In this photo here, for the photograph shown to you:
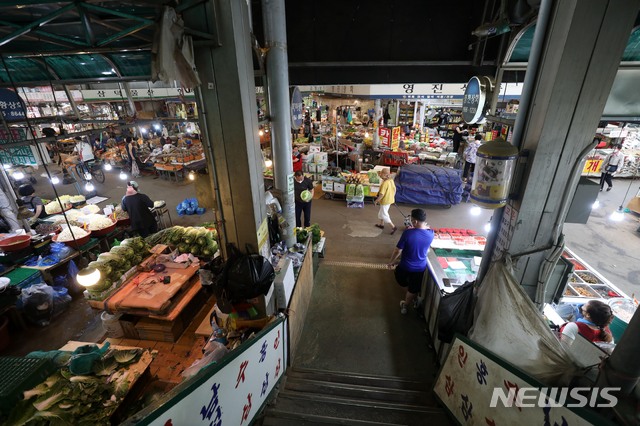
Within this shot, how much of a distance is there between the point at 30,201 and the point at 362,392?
11238mm

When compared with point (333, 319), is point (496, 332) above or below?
above

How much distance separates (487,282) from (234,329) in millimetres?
3796

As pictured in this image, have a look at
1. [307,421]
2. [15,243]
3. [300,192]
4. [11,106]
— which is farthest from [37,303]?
[300,192]

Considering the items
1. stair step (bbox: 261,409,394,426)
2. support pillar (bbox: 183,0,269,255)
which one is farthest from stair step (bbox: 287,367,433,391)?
support pillar (bbox: 183,0,269,255)

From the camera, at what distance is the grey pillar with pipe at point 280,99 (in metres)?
5.06

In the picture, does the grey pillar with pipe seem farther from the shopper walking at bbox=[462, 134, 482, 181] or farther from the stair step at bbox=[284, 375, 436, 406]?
the shopper walking at bbox=[462, 134, 482, 181]

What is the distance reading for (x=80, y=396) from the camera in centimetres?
329

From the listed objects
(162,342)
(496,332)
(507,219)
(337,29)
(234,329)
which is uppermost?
(337,29)

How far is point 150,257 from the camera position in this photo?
646 cm

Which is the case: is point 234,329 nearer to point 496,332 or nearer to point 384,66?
point 496,332

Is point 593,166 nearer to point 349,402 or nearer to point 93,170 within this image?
point 349,402

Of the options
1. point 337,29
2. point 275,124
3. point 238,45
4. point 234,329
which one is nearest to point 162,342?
point 234,329

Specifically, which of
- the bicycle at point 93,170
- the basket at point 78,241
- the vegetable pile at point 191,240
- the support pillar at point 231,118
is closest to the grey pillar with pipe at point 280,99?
the support pillar at point 231,118

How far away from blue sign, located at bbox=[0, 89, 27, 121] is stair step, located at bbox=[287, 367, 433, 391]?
643 centimetres
